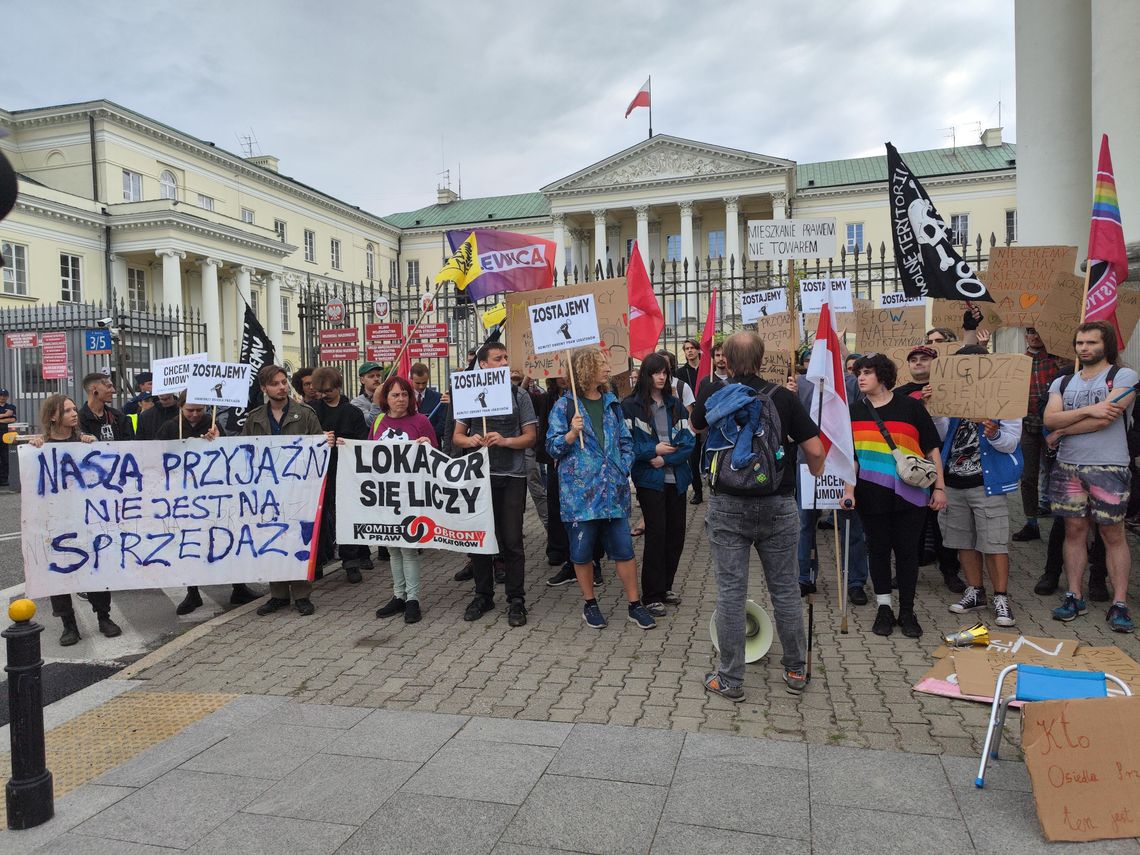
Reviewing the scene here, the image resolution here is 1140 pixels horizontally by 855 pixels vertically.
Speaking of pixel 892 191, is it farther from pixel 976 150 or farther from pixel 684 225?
pixel 976 150

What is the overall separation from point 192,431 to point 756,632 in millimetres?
4838

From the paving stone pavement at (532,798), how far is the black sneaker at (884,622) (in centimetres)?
187

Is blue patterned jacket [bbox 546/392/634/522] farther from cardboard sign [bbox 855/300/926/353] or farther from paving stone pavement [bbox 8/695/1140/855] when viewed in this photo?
cardboard sign [bbox 855/300/926/353]

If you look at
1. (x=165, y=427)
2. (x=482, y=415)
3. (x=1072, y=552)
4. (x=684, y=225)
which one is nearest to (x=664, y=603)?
(x=482, y=415)

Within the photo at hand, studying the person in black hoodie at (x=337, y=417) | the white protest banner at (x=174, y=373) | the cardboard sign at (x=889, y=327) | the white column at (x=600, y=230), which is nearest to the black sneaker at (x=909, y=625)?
the cardboard sign at (x=889, y=327)

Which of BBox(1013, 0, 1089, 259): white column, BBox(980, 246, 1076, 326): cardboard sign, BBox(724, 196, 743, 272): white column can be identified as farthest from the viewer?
BBox(724, 196, 743, 272): white column

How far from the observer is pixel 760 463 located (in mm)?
4262

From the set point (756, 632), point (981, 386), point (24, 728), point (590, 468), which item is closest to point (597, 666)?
point (756, 632)

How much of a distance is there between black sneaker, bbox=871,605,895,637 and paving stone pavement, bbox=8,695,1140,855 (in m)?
1.87

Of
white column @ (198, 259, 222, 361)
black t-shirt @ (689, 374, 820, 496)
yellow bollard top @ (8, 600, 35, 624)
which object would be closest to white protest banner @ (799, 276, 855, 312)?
black t-shirt @ (689, 374, 820, 496)

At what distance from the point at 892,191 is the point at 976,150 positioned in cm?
6427

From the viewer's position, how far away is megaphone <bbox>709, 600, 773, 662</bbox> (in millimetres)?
4891

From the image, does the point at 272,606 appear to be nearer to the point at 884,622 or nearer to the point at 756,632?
the point at 756,632

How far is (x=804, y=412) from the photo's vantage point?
4492 mm
